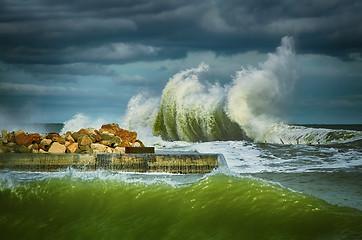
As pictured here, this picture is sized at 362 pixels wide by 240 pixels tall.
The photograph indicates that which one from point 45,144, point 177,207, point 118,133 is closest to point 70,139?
point 45,144

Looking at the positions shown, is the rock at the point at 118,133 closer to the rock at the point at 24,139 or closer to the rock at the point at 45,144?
the rock at the point at 45,144

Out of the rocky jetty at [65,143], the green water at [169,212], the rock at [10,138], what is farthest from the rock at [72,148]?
the green water at [169,212]

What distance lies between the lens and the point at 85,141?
1274cm

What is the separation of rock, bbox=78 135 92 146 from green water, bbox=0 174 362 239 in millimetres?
3167

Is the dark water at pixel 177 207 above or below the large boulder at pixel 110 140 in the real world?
below

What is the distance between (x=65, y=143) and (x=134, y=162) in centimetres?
231

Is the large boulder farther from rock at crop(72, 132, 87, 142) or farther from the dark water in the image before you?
the dark water

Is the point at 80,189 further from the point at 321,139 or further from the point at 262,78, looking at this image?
the point at 262,78

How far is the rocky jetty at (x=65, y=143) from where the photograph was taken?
1249 centimetres

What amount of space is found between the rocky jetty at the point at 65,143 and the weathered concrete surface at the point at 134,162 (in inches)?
31.1

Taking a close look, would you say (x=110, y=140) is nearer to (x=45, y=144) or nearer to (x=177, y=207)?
(x=45, y=144)

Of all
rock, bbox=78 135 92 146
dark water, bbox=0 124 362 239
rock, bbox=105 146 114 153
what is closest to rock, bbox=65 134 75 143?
rock, bbox=78 135 92 146

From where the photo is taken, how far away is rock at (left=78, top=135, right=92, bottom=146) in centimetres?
1267

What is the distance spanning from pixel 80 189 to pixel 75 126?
19801 mm
